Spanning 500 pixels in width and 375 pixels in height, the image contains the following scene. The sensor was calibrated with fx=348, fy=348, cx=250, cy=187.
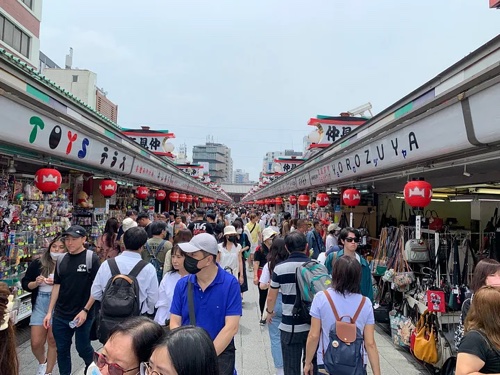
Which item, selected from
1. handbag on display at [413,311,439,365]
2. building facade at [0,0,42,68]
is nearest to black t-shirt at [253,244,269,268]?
handbag on display at [413,311,439,365]

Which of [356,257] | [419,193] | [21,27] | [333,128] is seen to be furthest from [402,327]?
[21,27]

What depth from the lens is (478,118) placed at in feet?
11.8

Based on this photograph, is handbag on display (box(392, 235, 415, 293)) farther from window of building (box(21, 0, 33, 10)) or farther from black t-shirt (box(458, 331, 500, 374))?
window of building (box(21, 0, 33, 10))

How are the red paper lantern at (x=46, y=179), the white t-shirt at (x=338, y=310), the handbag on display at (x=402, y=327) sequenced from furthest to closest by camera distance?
the red paper lantern at (x=46, y=179) < the handbag on display at (x=402, y=327) < the white t-shirt at (x=338, y=310)

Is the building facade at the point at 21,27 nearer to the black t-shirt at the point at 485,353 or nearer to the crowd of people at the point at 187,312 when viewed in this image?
the crowd of people at the point at 187,312

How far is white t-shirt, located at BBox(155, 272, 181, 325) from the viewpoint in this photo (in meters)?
3.95

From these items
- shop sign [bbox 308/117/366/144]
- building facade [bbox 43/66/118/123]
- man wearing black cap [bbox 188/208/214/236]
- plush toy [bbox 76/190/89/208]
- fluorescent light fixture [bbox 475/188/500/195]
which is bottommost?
man wearing black cap [bbox 188/208/214/236]

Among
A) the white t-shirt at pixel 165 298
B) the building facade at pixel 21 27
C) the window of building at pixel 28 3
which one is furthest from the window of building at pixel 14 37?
the white t-shirt at pixel 165 298

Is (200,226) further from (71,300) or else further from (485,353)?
(485,353)

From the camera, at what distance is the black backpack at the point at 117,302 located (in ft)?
10.8

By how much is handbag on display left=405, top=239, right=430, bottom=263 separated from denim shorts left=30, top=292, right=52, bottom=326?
5.60m

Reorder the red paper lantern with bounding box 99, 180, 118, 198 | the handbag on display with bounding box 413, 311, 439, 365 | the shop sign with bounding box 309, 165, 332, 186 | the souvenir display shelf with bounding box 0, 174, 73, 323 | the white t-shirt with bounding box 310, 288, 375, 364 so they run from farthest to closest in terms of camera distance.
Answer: the shop sign with bounding box 309, 165, 332, 186
the red paper lantern with bounding box 99, 180, 118, 198
the souvenir display shelf with bounding box 0, 174, 73, 323
the handbag on display with bounding box 413, 311, 439, 365
the white t-shirt with bounding box 310, 288, 375, 364

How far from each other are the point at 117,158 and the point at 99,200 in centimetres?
193

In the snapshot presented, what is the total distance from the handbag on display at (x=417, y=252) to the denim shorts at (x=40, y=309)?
220 inches
